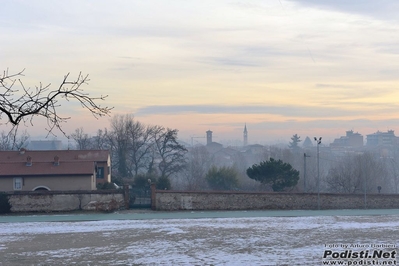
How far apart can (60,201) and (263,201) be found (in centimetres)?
1412

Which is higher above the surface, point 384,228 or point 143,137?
point 143,137

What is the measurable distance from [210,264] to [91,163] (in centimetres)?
2686

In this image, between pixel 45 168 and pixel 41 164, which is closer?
pixel 45 168

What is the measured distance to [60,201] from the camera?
37.4 m

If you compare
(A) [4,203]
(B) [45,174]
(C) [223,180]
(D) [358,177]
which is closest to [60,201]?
(A) [4,203]

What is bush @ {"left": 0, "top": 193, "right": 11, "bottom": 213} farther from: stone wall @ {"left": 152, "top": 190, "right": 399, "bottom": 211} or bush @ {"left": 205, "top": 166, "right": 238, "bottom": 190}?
bush @ {"left": 205, "top": 166, "right": 238, "bottom": 190}

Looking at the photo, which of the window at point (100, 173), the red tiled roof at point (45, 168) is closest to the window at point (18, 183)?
the red tiled roof at point (45, 168)

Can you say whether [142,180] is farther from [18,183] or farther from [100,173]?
[18,183]

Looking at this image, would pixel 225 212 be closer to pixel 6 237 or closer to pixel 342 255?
pixel 6 237

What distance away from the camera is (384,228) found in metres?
27.5

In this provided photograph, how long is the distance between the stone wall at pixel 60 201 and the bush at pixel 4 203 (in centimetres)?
24

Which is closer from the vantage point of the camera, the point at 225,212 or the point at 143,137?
the point at 225,212

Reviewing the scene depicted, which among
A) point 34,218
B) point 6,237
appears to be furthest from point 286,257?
point 34,218

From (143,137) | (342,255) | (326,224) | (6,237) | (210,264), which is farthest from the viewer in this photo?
(143,137)
